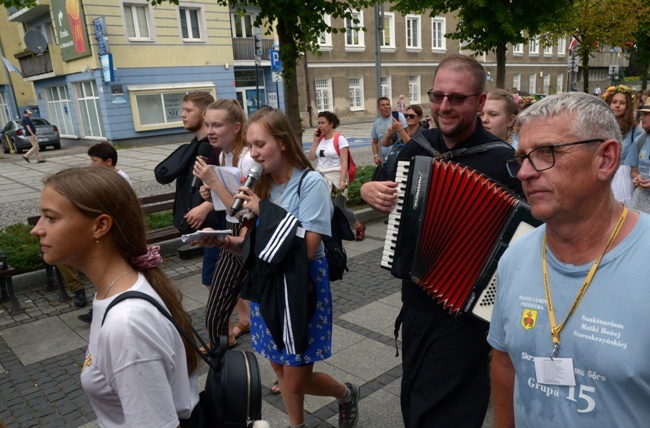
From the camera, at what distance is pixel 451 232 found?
2.20m

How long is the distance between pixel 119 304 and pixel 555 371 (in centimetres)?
129

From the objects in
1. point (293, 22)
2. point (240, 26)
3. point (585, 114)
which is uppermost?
point (240, 26)

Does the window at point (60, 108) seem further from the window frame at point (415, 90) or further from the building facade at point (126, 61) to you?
the window frame at point (415, 90)

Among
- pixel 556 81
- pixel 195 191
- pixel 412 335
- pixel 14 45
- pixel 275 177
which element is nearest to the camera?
pixel 412 335

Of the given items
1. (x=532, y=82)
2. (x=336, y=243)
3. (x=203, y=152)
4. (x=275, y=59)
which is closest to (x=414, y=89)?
(x=532, y=82)

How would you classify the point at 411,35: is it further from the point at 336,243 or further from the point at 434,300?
the point at 434,300

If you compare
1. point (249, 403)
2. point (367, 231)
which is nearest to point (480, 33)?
point (367, 231)

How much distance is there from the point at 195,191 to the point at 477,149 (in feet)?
7.78

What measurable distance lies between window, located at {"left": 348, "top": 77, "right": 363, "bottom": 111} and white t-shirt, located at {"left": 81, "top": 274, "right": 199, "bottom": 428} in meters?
32.4

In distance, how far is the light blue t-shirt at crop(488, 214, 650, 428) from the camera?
1.23 m

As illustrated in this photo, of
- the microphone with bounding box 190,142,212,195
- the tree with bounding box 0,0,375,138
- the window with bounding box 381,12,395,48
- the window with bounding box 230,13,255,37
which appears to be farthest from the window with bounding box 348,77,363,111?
the microphone with bounding box 190,142,212,195

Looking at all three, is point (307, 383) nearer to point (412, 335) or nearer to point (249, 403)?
→ point (412, 335)

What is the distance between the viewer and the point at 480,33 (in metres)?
11.9

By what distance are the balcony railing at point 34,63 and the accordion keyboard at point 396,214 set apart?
28.1 metres
